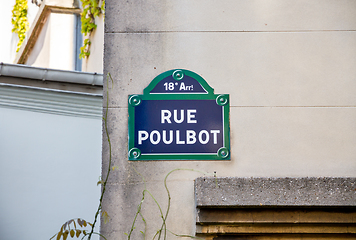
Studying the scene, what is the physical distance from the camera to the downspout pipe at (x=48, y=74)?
161 inches

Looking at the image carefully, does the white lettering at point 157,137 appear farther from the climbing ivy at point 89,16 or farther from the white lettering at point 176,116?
the climbing ivy at point 89,16

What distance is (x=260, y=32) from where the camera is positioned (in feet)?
7.77

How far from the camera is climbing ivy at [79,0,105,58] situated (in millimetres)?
5172

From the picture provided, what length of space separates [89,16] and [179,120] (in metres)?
3.87

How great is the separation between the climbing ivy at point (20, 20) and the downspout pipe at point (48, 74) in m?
4.63

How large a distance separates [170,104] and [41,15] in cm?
514

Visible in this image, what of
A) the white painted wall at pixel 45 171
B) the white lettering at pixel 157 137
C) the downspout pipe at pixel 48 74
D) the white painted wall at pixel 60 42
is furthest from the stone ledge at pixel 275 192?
the white painted wall at pixel 60 42

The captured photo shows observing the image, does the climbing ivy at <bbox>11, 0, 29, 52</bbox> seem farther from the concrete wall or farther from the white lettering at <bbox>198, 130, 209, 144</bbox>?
the white lettering at <bbox>198, 130, 209, 144</bbox>

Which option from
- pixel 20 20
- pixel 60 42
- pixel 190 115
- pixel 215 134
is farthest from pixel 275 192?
pixel 20 20

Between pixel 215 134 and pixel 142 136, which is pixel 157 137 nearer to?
pixel 142 136

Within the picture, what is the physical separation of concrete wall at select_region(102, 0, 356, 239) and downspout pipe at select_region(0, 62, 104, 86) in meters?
1.91

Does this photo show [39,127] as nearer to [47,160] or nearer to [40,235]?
[47,160]

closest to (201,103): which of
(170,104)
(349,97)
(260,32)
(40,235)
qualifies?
(170,104)

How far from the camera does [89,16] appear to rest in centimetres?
555
